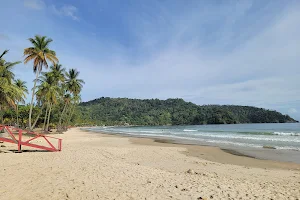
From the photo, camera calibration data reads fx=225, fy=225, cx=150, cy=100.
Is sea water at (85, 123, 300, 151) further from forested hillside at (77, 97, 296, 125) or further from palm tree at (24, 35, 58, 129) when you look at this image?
forested hillside at (77, 97, 296, 125)

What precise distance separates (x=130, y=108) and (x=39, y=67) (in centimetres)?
17027

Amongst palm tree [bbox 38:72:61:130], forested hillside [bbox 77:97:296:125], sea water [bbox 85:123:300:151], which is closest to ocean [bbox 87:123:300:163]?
sea water [bbox 85:123:300:151]

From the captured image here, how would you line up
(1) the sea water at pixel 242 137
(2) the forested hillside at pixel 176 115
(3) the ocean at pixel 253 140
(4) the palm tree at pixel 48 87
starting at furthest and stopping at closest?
1. (2) the forested hillside at pixel 176 115
2. (4) the palm tree at pixel 48 87
3. (1) the sea water at pixel 242 137
4. (3) the ocean at pixel 253 140

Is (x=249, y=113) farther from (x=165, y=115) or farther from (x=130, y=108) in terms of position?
(x=130, y=108)

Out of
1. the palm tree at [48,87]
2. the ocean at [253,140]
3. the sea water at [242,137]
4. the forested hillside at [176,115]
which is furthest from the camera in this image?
the forested hillside at [176,115]

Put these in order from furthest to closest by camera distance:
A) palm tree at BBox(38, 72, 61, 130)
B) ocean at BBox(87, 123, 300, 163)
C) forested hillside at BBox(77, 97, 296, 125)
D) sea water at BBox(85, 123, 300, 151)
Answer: forested hillside at BBox(77, 97, 296, 125) → palm tree at BBox(38, 72, 61, 130) → sea water at BBox(85, 123, 300, 151) → ocean at BBox(87, 123, 300, 163)

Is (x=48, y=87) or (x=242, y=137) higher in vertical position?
(x=48, y=87)

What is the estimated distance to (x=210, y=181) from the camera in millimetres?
6871

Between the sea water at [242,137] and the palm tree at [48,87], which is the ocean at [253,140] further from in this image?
the palm tree at [48,87]

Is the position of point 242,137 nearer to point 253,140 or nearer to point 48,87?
point 253,140

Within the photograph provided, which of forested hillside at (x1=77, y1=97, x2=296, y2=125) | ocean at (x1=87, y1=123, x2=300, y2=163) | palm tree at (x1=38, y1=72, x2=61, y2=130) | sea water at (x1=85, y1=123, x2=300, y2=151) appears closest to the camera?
ocean at (x1=87, y1=123, x2=300, y2=163)

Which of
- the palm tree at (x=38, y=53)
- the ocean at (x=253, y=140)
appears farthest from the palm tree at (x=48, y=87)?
the ocean at (x=253, y=140)

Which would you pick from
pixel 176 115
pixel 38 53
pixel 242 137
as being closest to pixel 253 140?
pixel 242 137

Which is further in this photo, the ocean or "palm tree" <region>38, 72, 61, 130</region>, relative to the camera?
"palm tree" <region>38, 72, 61, 130</region>
